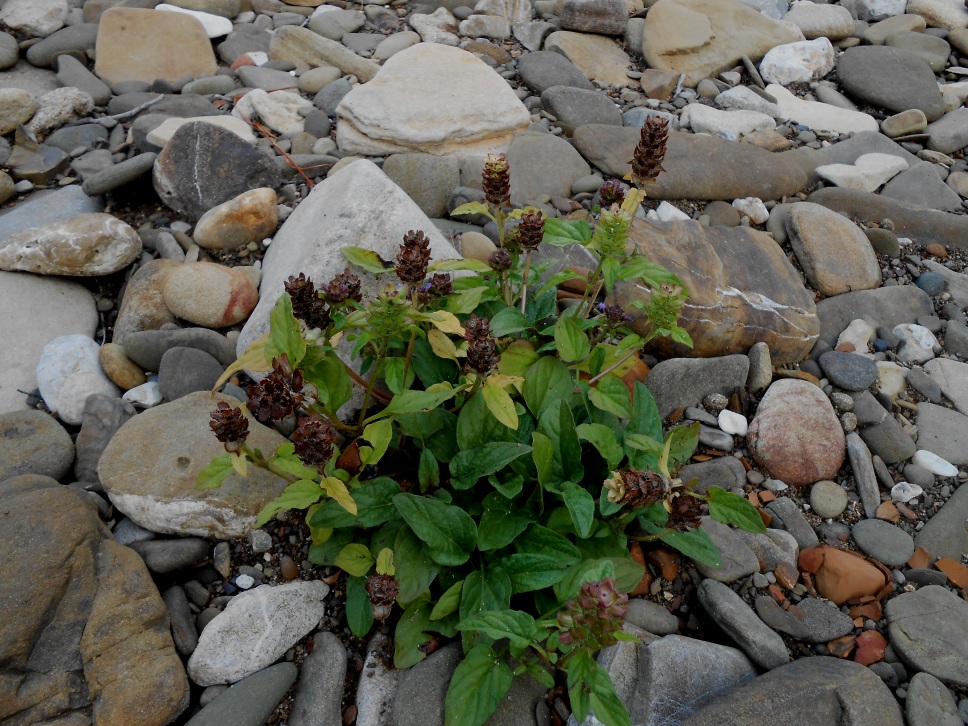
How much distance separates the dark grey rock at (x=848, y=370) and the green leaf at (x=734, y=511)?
4.66 feet

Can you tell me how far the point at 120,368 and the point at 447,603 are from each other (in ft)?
6.91

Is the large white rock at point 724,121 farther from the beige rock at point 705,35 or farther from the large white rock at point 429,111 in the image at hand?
the large white rock at point 429,111

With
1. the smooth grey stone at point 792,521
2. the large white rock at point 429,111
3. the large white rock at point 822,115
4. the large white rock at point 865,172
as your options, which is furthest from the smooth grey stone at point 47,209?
the large white rock at point 822,115

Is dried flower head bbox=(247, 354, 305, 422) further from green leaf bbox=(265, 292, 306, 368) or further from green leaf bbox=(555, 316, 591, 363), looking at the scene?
green leaf bbox=(555, 316, 591, 363)

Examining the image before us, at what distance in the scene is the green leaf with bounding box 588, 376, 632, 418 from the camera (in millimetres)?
2924

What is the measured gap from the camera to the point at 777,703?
244 centimetres

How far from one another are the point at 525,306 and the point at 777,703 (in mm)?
1902

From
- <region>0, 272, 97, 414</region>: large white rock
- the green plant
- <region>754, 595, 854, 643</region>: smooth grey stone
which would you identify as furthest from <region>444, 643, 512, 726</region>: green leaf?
<region>0, 272, 97, 414</region>: large white rock

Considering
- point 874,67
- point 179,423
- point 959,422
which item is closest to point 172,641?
point 179,423

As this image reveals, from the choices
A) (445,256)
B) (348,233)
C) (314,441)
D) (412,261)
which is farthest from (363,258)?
(314,441)

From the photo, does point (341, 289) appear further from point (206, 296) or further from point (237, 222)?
point (237, 222)

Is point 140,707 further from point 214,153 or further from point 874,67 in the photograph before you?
point 874,67

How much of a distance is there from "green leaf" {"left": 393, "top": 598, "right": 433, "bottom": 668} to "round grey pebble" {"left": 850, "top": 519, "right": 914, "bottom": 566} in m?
1.97

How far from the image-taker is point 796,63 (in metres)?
6.38
